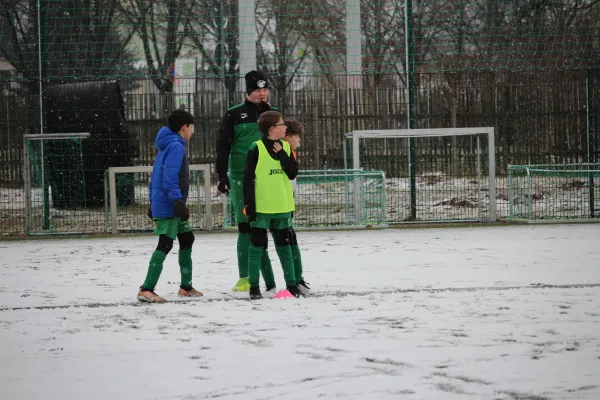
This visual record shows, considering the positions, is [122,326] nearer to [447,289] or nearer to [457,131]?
[447,289]

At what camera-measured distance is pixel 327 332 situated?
5457 mm

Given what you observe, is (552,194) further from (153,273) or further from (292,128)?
(153,273)

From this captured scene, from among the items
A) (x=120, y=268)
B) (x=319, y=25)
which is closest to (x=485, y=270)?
(x=120, y=268)

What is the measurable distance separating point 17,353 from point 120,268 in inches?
155

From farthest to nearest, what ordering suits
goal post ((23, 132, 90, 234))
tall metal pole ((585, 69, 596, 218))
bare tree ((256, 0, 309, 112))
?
bare tree ((256, 0, 309, 112)), tall metal pole ((585, 69, 596, 218)), goal post ((23, 132, 90, 234))

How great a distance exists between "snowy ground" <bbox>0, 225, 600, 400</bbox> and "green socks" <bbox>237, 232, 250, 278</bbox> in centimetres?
32

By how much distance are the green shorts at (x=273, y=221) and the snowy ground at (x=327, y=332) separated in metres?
0.55

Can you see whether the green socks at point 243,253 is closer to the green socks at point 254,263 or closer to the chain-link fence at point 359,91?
the green socks at point 254,263

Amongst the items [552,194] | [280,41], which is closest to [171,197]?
[552,194]

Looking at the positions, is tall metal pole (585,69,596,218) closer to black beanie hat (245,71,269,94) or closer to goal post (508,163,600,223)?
goal post (508,163,600,223)

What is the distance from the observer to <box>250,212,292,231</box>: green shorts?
7.07 metres

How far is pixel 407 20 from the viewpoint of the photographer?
1400cm

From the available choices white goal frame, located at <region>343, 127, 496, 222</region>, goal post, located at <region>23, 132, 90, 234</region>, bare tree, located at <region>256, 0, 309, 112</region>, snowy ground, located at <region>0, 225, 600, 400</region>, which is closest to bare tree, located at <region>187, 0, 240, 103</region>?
bare tree, located at <region>256, 0, 309, 112</region>

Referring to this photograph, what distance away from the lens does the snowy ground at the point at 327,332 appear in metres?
4.25
